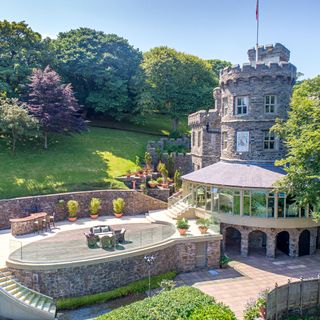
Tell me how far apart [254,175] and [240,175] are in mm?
942

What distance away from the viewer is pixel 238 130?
24.8m

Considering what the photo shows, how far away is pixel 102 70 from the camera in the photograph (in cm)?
4272

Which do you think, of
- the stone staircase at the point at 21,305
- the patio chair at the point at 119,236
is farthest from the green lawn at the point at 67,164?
the stone staircase at the point at 21,305

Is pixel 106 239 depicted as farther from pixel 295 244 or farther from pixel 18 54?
pixel 18 54

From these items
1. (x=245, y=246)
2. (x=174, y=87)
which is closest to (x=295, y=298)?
(x=245, y=246)

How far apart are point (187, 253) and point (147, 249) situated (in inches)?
112

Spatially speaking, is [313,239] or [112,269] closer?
[112,269]

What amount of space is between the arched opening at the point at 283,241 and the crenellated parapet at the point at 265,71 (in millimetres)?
11287

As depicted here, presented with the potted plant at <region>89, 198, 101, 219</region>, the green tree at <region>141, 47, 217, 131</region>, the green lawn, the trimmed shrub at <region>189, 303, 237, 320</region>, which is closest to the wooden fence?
the trimmed shrub at <region>189, 303, 237, 320</region>

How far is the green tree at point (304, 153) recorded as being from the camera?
661 inches

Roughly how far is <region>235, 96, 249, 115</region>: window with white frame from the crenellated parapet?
152 cm

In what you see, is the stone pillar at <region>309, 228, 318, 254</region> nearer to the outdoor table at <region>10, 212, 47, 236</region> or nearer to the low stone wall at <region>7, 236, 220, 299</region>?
the low stone wall at <region>7, 236, 220, 299</region>

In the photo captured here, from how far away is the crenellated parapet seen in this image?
23.4m

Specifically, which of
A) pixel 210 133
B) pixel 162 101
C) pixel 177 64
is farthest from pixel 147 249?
pixel 177 64
